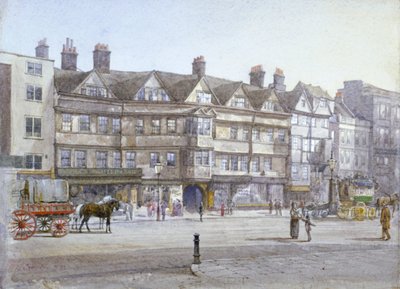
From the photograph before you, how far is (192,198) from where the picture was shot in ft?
17.9

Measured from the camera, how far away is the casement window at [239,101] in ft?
18.6

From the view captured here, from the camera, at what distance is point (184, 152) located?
5496 millimetres

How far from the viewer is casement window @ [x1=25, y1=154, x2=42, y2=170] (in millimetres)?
4935

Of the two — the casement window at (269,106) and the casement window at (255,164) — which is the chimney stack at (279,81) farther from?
the casement window at (255,164)

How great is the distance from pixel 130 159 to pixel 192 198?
781 mm

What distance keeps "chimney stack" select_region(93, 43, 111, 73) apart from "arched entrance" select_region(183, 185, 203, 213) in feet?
4.93

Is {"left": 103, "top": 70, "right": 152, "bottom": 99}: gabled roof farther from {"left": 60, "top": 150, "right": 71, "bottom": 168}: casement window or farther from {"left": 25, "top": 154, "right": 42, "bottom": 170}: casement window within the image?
{"left": 25, "top": 154, "right": 42, "bottom": 170}: casement window

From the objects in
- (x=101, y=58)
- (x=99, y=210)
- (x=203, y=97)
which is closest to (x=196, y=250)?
(x=99, y=210)

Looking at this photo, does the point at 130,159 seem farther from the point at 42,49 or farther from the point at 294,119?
the point at 294,119

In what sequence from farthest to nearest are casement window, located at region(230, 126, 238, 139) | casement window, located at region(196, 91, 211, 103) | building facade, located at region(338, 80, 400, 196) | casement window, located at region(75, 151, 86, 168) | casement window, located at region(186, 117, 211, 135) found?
building facade, located at region(338, 80, 400, 196) → casement window, located at region(230, 126, 238, 139) → casement window, located at region(196, 91, 211, 103) → casement window, located at region(186, 117, 211, 135) → casement window, located at region(75, 151, 86, 168)

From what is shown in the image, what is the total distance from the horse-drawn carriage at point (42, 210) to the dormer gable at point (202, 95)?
1.60 m

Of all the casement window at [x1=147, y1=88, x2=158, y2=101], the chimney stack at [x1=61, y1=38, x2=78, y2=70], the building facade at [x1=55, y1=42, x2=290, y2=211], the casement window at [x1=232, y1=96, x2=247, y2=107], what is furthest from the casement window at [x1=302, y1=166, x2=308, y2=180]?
the chimney stack at [x1=61, y1=38, x2=78, y2=70]

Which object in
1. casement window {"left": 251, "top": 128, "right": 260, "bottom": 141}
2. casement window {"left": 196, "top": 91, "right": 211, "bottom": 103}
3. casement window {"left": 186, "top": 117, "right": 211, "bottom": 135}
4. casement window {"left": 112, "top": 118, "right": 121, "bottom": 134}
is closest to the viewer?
casement window {"left": 112, "top": 118, "right": 121, "bottom": 134}

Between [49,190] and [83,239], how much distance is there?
0.59 meters
